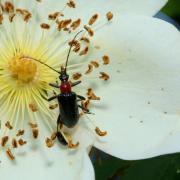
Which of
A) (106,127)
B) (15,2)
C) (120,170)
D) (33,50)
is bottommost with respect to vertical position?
(120,170)

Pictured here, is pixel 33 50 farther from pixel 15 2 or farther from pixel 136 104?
pixel 136 104

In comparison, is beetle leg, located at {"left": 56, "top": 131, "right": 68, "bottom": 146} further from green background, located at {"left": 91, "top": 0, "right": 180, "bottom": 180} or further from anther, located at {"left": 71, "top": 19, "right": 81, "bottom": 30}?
anther, located at {"left": 71, "top": 19, "right": 81, "bottom": 30}

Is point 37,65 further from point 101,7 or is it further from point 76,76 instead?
point 101,7

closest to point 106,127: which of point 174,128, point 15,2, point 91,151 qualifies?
point 91,151

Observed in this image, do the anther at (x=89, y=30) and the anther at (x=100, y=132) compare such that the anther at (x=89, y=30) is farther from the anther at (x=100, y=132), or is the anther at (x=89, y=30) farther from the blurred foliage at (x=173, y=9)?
the blurred foliage at (x=173, y=9)

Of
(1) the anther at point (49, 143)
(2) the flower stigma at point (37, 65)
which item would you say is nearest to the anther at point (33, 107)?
(2) the flower stigma at point (37, 65)

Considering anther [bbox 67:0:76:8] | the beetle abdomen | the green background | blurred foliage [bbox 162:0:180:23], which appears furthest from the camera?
blurred foliage [bbox 162:0:180:23]

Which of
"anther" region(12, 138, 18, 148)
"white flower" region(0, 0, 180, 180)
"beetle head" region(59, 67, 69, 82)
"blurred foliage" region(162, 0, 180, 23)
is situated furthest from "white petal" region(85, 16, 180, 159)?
"blurred foliage" region(162, 0, 180, 23)

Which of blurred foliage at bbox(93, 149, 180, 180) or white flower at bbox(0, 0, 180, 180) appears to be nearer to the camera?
white flower at bbox(0, 0, 180, 180)
